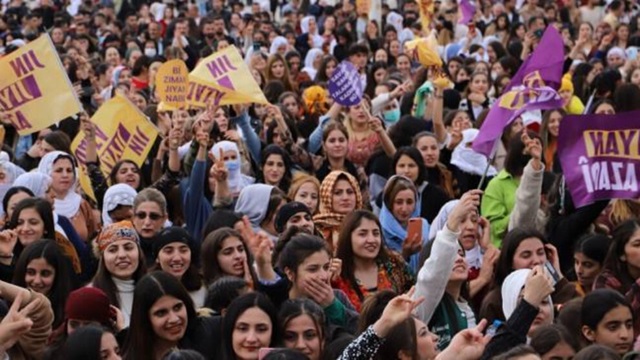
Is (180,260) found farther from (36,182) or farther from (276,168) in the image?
(276,168)

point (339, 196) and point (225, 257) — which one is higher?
point (339, 196)

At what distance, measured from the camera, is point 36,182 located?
33.7ft

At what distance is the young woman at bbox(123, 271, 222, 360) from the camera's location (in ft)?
23.9

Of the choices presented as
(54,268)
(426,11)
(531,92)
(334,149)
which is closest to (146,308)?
(54,268)

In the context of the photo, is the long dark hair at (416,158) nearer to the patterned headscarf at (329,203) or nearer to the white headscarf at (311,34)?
the patterned headscarf at (329,203)

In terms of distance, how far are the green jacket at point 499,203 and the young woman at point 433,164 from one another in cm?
119

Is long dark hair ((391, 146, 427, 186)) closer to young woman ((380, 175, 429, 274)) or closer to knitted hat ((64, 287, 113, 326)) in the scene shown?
young woman ((380, 175, 429, 274))

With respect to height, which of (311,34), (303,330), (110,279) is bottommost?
(303,330)

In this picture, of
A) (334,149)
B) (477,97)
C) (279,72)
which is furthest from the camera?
(279,72)

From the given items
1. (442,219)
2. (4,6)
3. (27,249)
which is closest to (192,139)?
(442,219)

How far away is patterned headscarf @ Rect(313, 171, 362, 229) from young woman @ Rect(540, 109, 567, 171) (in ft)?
9.98

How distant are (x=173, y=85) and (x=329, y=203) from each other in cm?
358

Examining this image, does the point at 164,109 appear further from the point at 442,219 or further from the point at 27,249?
the point at 27,249

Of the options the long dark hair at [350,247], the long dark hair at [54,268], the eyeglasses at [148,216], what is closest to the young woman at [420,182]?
the eyeglasses at [148,216]
